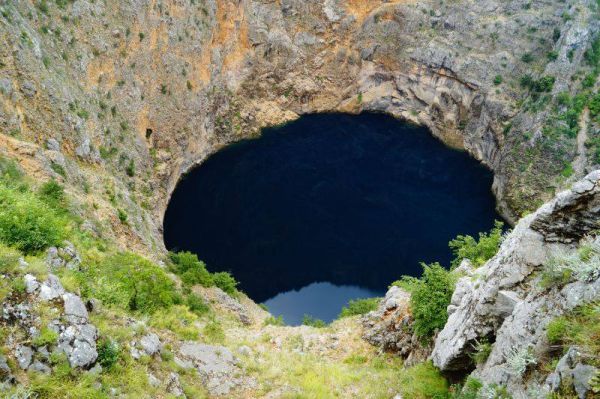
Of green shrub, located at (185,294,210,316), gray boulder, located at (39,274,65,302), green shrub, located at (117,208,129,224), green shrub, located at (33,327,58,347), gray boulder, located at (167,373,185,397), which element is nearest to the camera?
green shrub, located at (33,327,58,347)

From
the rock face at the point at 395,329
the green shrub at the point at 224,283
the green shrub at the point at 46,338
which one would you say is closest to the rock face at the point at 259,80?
the green shrub at the point at 224,283

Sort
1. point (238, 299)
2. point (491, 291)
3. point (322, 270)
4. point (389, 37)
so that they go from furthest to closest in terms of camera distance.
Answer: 1. point (389, 37)
2. point (322, 270)
3. point (238, 299)
4. point (491, 291)

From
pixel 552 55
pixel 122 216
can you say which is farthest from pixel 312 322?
pixel 552 55

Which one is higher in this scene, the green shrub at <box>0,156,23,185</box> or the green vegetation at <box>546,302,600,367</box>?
the green shrub at <box>0,156,23,185</box>

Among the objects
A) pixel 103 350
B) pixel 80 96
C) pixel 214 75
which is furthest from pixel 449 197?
pixel 103 350

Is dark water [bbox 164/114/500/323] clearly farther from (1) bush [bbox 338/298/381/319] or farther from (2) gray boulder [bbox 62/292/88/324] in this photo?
(2) gray boulder [bbox 62/292/88/324]

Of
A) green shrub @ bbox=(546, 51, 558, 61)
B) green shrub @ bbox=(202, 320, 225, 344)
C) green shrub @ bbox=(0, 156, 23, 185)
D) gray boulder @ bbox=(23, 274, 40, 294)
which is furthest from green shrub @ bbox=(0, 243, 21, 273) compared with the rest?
green shrub @ bbox=(546, 51, 558, 61)

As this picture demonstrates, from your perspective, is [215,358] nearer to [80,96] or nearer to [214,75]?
[80,96]
